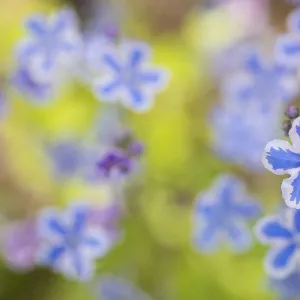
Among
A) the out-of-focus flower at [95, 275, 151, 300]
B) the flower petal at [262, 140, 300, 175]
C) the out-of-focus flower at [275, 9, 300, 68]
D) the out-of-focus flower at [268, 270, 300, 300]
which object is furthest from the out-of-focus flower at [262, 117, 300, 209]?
the out-of-focus flower at [95, 275, 151, 300]

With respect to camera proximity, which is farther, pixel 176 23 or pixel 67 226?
pixel 176 23

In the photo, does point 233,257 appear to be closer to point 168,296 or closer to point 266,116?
point 168,296

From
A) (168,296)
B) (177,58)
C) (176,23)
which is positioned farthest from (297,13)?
(176,23)

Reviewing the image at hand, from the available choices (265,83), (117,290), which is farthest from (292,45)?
(117,290)

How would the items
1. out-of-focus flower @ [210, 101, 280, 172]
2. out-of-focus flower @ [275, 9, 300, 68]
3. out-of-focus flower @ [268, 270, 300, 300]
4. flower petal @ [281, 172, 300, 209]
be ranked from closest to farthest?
flower petal @ [281, 172, 300, 209]
out-of-focus flower @ [275, 9, 300, 68]
out-of-focus flower @ [268, 270, 300, 300]
out-of-focus flower @ [210, 101, 280, 172]

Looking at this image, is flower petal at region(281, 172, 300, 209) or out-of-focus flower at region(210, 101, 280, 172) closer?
flower petal at region(281, 172, 300, 209)

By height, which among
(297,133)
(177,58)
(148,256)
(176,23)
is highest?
(176,23)

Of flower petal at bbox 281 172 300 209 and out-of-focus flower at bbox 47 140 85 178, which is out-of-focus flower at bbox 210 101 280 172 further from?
flower petal at bbox 281 172 300 209

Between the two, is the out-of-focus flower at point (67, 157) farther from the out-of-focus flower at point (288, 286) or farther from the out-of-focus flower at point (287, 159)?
the out-of-focus flower at point (287, 159)
